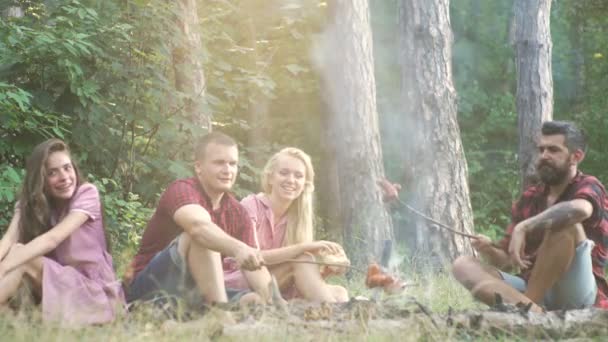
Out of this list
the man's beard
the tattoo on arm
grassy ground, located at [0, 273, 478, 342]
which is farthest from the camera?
the man's beard

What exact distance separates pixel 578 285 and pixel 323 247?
152 centimetres

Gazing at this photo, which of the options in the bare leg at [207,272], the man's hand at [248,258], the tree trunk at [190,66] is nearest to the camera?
the man's hand at [248,258]

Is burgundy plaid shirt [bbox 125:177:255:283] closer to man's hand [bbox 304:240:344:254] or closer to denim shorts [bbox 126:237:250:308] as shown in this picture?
denim shorts [bbox 126:237:250:308]

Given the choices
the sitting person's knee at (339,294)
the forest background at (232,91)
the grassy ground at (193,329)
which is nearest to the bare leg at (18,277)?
the grassy ground at (193,329)

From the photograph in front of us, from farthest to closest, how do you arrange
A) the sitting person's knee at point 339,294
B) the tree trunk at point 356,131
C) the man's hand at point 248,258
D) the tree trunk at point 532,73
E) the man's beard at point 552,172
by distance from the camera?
the tree trunk at point 532,73, the tree trunk at point 356,131, the sitting person's knee at point 339,294, the man's beard at point 552,172, the man's hand at point 248,258

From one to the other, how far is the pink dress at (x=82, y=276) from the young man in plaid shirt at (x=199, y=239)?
0.70 feet

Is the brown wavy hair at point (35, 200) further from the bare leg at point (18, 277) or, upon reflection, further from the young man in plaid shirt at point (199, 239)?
the young man in plaid shirt at point (199, 239)

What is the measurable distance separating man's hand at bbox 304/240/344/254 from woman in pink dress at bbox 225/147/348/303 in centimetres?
9

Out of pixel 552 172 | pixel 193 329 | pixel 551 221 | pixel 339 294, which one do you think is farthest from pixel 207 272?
pixel 552 172

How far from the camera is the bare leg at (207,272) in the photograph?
536cm

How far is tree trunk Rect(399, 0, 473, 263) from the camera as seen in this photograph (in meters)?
9.83

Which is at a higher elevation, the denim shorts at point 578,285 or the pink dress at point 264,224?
the pink dress at point 264,224

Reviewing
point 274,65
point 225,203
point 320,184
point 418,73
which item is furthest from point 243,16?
point 225,203

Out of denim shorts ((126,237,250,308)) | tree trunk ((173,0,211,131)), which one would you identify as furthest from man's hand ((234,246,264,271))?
tree trunk ((173,0,211,131))
